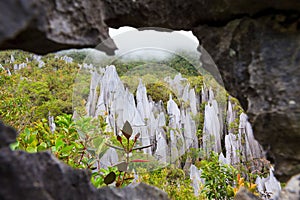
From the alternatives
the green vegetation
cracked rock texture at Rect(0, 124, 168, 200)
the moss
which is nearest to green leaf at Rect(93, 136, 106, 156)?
the green vegetation

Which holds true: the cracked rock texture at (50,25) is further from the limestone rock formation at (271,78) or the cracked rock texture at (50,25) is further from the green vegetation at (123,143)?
the green vegetation at (123,143)

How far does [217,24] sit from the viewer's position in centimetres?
65

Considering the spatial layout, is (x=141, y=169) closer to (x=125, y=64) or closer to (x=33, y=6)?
(x=125, y=64)

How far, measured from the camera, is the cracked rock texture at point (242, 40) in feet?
1.73

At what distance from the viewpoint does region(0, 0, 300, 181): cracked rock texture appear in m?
0.53

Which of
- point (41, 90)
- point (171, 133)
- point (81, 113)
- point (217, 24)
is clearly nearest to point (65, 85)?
point (41, 90)

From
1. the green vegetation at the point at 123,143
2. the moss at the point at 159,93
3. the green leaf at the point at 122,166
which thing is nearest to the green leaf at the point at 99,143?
the green vegetation at the point at 123,143

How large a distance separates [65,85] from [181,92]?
3.05 metres

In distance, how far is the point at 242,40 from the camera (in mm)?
604

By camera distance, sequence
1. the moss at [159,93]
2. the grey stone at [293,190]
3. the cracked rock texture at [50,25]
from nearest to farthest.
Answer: the cracked rock texture at [50,25] → the grey stone at [293,190] → the moss at [159,93]

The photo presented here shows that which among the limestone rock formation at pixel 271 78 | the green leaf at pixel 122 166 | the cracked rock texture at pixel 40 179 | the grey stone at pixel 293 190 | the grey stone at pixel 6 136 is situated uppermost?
the limestone rock formation at pixel 271 78

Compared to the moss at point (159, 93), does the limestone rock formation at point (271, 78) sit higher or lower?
lower

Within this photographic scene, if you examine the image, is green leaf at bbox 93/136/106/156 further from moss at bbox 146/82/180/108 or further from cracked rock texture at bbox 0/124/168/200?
moss at bbox 146/82/180/108

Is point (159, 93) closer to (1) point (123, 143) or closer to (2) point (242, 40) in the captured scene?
(1) point (123, 143)
